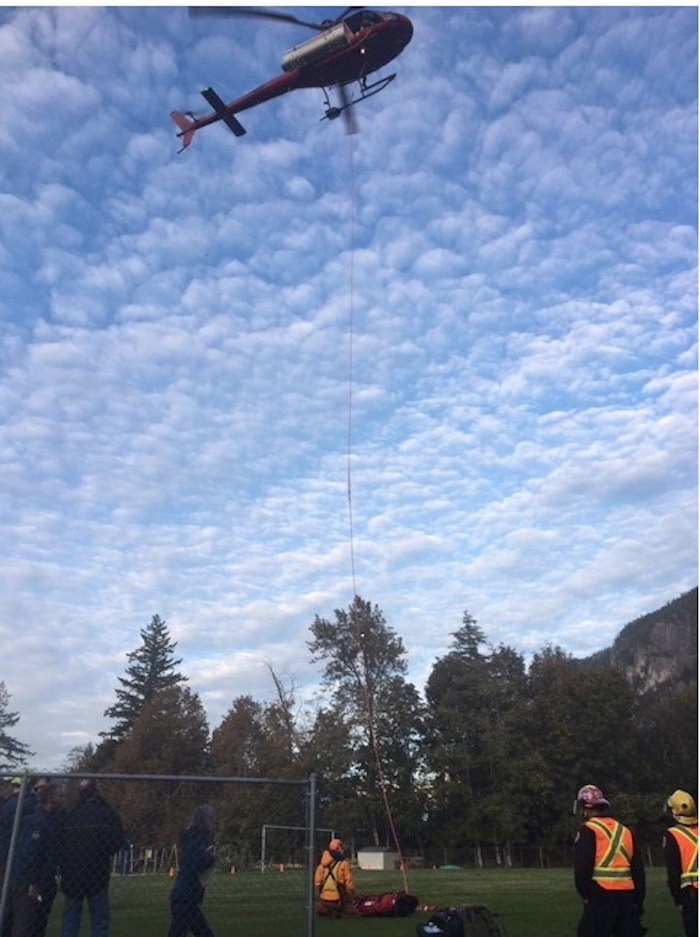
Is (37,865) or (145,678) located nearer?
(37,865)

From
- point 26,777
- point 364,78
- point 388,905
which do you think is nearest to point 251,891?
point 388,905

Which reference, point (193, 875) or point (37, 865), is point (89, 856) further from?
point (193, 875)

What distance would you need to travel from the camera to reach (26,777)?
6.27m

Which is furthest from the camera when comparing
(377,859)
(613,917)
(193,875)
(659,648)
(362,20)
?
(659,648)

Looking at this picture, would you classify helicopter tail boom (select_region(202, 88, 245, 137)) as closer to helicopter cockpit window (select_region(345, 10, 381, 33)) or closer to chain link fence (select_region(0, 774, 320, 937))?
helicopter cockpit window (select_region(345, 10, 381, 33))

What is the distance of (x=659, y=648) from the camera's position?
12238 centimetres

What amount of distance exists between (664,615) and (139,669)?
10363cm

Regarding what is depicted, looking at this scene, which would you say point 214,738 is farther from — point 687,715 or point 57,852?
point 57,852

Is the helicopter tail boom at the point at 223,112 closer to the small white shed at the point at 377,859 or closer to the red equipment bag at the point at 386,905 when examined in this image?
the red equipment bag at the point at 386,905

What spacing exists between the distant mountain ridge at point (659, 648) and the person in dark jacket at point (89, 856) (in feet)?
291

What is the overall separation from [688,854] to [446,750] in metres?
50.5

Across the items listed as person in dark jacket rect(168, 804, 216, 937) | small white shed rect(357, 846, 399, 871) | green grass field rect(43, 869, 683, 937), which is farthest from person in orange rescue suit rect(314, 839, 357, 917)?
small white shed rect(357, 846, 399, 871)

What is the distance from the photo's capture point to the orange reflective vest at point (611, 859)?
245 inches

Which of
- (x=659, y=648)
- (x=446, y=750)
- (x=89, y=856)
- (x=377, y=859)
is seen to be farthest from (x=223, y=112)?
(x=659, y=648)
